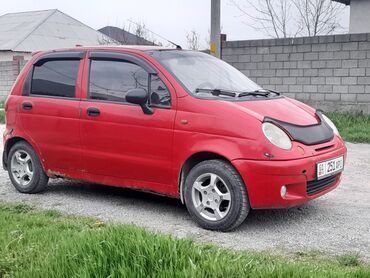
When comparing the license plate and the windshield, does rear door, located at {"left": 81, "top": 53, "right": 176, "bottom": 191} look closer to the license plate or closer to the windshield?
the windshield

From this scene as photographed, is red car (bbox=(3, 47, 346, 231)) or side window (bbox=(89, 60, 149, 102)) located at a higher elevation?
side window (bbox=(89, 60, 149, 102))

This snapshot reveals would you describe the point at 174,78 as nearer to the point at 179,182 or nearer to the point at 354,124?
the point at 179,182

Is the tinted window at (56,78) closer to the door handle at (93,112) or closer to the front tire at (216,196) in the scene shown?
the door handle at (93,112)

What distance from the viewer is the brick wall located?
20.2 meters

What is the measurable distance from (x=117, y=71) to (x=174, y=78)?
76 cm

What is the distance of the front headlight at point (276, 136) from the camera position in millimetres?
4758

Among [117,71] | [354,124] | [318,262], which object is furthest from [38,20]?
[318,262]

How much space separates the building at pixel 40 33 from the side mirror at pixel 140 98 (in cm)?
3089

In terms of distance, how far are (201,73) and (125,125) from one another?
3.24 ft

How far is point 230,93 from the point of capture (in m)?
5.36

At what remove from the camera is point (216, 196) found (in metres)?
4.97

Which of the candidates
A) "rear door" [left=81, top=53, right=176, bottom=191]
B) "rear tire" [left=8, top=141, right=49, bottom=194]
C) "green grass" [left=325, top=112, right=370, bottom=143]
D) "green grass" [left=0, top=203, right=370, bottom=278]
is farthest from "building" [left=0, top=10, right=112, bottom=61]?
"green grass" [left=0, top=203, right=370, bottom=278]

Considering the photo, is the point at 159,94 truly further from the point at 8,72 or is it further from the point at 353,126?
the point at 8,72

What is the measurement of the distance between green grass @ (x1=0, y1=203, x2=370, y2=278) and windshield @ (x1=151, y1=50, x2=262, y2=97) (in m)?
1.96
